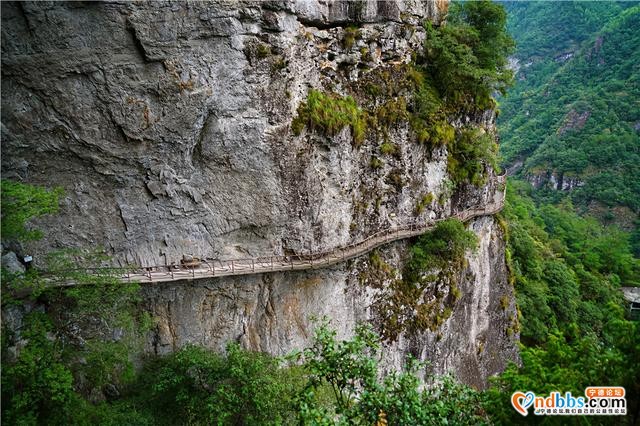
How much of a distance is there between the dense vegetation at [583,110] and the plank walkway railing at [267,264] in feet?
128

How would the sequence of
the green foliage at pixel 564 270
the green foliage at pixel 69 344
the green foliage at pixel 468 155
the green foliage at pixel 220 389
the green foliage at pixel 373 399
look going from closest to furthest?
the green foliage at pixel 373 399 < the green foliage at pixel 69 344 < the green foliage at pixel 220 389 < the green foliage at pixel 468 155 < the green foliage at pixel 564 270

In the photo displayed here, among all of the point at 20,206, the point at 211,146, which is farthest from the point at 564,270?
the point at 20,206

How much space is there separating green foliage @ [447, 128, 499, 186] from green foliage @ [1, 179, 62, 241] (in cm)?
1673

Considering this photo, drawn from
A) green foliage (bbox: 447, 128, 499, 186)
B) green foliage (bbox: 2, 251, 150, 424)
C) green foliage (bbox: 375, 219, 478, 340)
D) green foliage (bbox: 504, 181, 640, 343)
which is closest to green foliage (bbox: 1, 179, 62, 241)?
green foliage (bbox: 2, 251, 150, 424)

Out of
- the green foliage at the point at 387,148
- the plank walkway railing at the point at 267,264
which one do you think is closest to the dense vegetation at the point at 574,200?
the plank walkway railing at the point at 267,264

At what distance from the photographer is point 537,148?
71375 millimetres

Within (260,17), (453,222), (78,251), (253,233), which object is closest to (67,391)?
(78,251)

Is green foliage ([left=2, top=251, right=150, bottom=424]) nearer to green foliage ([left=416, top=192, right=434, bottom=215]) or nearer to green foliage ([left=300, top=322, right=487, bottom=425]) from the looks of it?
green foliage ([left=300, top=322, right=487, bottom=425])

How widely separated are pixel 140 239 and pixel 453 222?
13018mm

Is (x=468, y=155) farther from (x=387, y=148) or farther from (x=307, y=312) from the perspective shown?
(x=307, y=312)

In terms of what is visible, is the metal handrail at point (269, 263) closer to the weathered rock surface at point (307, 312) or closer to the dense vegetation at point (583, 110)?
the weathered rock surface at point (307, 312)

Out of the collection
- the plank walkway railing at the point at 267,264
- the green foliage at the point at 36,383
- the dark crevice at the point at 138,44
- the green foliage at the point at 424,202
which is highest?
the dark crevice at the point at 138,44

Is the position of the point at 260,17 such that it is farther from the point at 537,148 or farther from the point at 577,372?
the point at 537,148

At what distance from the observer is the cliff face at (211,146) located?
40.9 feet
